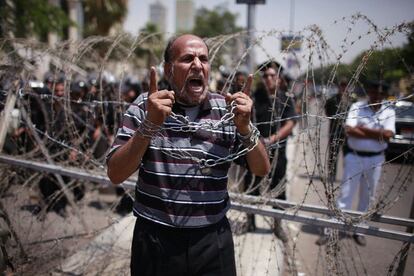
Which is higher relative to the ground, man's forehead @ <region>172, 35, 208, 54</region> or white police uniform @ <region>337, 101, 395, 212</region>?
man's forehead @ <region>172, 35, 208, 54</region>

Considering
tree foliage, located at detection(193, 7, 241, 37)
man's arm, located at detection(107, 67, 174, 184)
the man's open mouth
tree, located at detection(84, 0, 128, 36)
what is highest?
tree foliage, located at detection(193, 7, 241, 37)

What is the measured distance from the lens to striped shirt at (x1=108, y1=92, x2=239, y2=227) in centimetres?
176

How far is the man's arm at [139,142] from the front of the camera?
153 centimetres

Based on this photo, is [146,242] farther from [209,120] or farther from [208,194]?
[209,120]

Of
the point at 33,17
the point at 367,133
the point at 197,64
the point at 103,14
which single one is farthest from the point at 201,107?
the point at 103,14

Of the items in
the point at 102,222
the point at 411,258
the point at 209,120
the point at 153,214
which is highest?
the point at 209,120

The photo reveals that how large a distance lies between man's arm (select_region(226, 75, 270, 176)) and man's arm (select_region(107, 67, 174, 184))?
297mm

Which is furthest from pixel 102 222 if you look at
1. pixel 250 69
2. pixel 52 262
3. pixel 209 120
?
pixel 209 120

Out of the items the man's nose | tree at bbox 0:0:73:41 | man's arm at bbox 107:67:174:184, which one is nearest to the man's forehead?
the man's nose

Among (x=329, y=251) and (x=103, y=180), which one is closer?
(x=329, y=251)

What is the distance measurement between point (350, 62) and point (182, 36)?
117 cm

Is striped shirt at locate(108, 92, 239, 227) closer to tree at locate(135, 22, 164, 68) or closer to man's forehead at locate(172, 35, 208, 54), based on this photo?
man's forehead at locate(172, 35, 208, 54)

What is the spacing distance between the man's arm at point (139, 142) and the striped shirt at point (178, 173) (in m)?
0.08

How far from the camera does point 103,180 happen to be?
3092 millimetres
